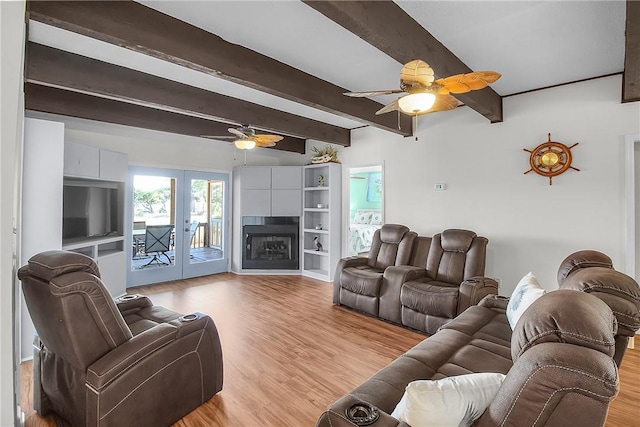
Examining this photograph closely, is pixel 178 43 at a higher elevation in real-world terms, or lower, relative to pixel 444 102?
higher

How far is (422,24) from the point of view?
239cm

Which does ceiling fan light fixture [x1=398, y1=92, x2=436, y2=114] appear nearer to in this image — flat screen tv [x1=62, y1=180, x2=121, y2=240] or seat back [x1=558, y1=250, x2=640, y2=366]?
seat back [x1=558, y1=250, x2=640, y2=366]

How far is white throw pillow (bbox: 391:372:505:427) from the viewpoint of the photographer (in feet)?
3.56

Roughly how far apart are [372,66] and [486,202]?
2421mm

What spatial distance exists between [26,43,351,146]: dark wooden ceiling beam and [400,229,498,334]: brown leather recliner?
290cm

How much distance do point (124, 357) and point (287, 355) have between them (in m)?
1.55

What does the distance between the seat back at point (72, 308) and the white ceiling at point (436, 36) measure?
73.0 inches

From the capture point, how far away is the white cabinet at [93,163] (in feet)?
12.4

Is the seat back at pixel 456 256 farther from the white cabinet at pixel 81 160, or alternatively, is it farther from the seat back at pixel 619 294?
the white cabinet at pixel 81 160

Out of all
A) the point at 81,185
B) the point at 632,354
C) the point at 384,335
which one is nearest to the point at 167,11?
the point at 81,185

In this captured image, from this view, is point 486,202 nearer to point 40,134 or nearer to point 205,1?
point 205,1

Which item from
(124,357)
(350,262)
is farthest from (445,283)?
(124,357)

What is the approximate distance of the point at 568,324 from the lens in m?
1.04

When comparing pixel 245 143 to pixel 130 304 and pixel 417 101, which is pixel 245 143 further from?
pixel 417 101
